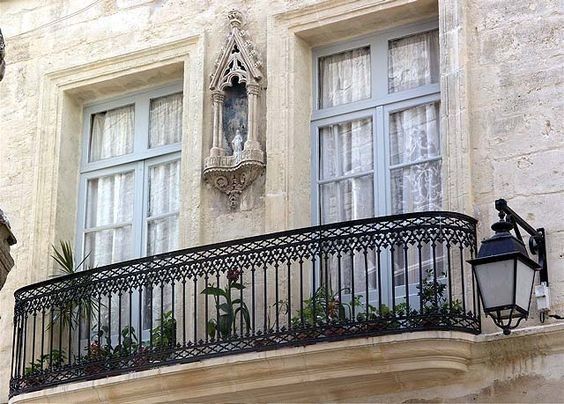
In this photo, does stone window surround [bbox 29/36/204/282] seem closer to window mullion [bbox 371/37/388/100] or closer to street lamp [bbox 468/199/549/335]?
window mullion [bbox 371/37/388/100]

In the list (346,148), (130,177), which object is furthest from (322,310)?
(130,177)

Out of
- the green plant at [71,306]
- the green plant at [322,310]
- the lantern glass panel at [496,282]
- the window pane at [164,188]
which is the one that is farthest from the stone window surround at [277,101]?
the lantern glass panel at [496,282]

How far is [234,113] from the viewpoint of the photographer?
12.7 m

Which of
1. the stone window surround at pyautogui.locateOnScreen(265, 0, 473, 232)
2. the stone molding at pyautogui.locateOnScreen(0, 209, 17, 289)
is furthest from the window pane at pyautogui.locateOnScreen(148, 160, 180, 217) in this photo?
the stone molding at pyautogui.locateOnScreen(0, 209, 17, 289)

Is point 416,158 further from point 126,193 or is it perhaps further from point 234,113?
point 126,193

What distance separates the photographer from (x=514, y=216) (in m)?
10.5

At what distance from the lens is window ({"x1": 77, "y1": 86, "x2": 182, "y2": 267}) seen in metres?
13.1

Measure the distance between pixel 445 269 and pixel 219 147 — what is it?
2.23 m

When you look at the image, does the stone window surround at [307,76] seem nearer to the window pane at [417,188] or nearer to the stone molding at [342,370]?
the window pane at [417,188]

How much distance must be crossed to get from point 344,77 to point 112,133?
221 cm

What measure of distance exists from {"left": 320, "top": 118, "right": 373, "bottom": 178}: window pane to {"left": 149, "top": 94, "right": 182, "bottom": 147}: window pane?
1.36 meters

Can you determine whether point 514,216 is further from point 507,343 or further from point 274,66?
point 274,66

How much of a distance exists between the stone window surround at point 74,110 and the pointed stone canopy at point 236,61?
22 centimetres

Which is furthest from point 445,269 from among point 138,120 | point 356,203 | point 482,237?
point 138,120
